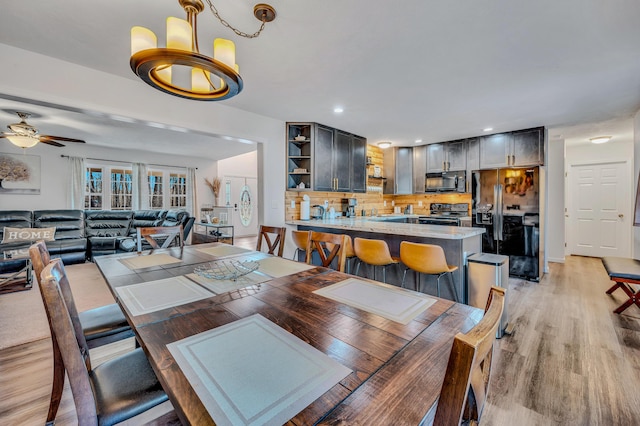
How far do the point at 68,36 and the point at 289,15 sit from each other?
169 cm

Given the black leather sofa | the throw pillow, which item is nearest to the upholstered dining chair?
the black leather sofa

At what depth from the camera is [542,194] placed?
426cm

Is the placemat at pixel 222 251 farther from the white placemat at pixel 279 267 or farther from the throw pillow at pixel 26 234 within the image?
the throw pillow at pixel 26 234

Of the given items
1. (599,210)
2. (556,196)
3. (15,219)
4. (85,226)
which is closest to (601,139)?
(556,196)

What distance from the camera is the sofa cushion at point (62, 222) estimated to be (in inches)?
199

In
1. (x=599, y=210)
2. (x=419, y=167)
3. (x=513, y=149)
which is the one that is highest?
(x=513, y=149)

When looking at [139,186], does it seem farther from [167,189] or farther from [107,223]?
[107,223]

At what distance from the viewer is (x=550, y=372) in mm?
1951

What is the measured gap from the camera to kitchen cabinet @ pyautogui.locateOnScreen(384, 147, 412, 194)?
227 inches

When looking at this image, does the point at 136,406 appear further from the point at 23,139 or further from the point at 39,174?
the point at 39,174

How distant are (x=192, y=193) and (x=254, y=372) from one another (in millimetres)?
8214

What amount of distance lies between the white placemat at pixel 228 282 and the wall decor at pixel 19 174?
22.7 ft

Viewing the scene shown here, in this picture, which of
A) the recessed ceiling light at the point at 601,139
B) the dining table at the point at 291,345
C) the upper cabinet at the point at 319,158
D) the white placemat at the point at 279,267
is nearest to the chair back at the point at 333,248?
the white placemat at the point at 279,267

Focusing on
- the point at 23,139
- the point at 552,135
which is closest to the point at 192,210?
the point at 23,139
